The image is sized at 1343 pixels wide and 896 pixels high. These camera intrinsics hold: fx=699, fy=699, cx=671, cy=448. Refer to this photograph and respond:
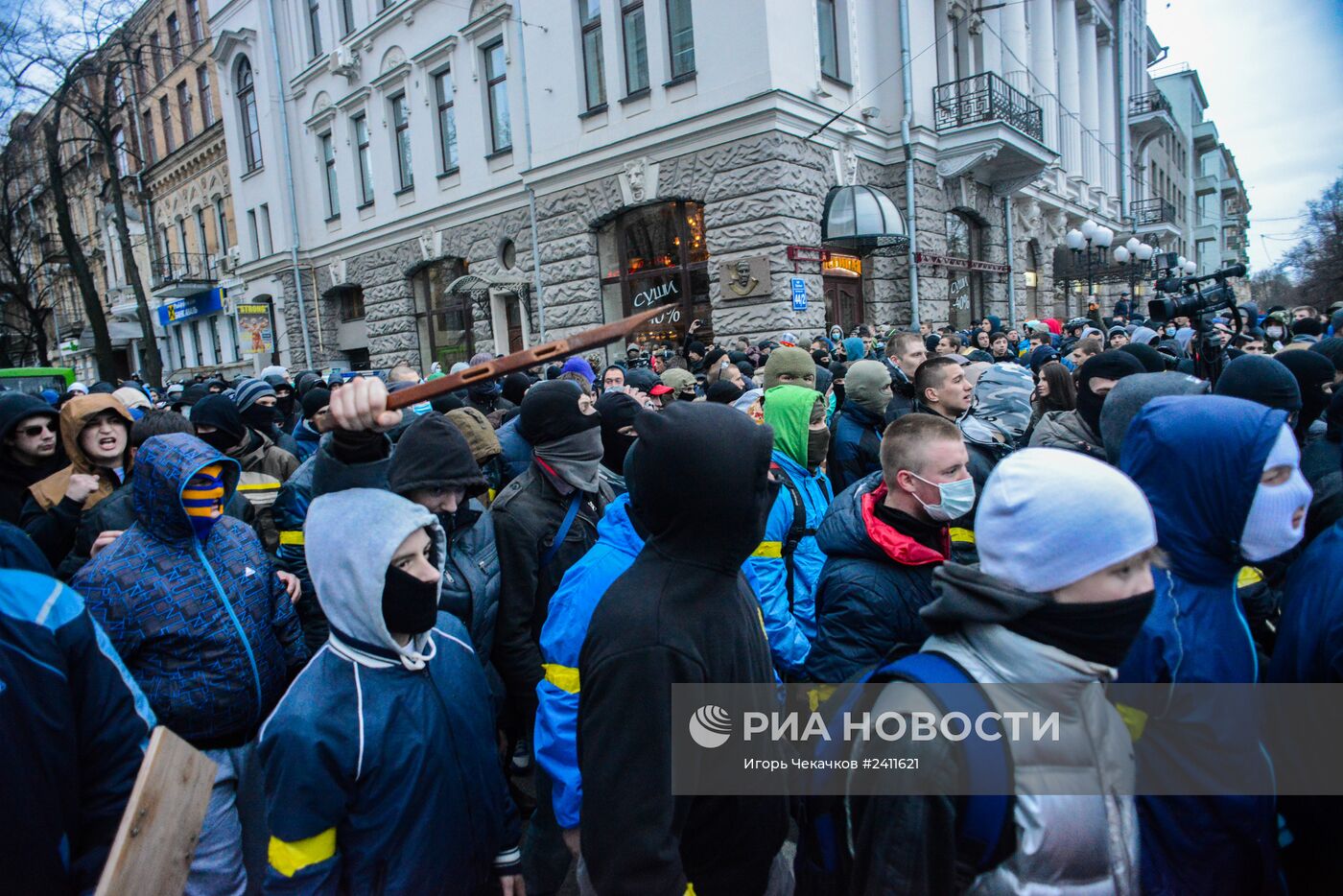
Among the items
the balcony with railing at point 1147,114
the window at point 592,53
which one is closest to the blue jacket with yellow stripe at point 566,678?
the window at point 592,53

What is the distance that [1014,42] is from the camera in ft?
57.5

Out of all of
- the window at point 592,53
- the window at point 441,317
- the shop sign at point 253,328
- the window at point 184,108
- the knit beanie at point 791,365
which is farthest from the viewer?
the window at point 184,108

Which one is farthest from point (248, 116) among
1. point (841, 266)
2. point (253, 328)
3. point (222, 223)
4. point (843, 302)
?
point (843, 302)

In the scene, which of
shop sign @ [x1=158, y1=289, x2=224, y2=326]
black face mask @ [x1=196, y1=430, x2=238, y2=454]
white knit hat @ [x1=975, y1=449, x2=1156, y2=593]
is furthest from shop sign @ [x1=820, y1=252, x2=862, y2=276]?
shop sign @ [x1=158, y1=289, x2=224, y2=326]

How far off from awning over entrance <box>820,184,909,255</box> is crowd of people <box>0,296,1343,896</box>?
9.62m

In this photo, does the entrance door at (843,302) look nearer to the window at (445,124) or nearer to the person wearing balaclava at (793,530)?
the person wearing balaclava at (793,530)

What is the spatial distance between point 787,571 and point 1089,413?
205 cm

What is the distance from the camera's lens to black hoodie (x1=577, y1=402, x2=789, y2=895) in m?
1.36

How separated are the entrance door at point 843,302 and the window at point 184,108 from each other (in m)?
25.7

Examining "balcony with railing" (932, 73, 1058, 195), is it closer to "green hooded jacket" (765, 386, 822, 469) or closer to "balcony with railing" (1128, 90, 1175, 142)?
"green hooded jacket" (765, 386, 822, 469)

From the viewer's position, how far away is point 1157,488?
171 centimetres

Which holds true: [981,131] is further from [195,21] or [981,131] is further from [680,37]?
[195,21]

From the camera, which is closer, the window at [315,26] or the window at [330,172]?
the window at [315,26]

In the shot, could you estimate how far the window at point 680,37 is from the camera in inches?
468
